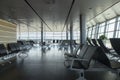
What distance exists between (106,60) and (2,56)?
13.5ft

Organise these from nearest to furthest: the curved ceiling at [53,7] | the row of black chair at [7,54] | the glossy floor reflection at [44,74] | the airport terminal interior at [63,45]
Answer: the airport terminal interior at [63,45]
the glossy floor reflection at [44,74]
the row of black chair at [7,54]
the curved ceiling at [53,7]

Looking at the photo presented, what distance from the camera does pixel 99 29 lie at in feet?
62.1

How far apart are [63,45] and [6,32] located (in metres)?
5.88

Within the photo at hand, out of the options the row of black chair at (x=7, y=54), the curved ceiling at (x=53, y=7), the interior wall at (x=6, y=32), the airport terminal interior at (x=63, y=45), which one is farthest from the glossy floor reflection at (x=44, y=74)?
the interior wall at (x=6, y=32)

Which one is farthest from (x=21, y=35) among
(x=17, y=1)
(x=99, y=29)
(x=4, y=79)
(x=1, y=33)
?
(x=4, y=79)

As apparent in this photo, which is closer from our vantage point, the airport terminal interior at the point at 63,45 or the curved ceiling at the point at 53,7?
the airport terminal interior at the point at 63,45

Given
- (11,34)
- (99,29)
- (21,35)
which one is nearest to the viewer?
(11,34)

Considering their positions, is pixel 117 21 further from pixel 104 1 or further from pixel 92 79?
pixel 92 79

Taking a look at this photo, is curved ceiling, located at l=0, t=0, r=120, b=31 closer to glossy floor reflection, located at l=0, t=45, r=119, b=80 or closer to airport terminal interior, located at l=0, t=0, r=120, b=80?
airport terminal interior, located at l=0, t=0, r=120, b=80

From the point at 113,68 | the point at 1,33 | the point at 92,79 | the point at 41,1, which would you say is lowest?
the point at 92,79

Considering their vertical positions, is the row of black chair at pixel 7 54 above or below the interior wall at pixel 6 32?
below

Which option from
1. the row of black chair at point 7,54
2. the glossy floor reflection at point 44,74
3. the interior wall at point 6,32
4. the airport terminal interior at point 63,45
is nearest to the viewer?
the airport terminal interior at point 63,45

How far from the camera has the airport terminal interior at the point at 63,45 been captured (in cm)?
439

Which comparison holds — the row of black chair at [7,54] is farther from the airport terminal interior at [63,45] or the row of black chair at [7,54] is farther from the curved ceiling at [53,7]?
the curved ceiling at [53,7]
